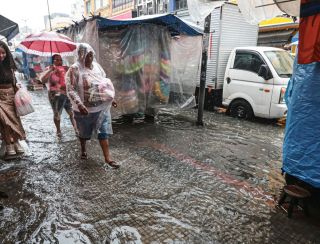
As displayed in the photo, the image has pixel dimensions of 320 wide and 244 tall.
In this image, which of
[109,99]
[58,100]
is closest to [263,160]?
[109,99]

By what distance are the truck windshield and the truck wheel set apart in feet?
3.95

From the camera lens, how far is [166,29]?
21.1ft

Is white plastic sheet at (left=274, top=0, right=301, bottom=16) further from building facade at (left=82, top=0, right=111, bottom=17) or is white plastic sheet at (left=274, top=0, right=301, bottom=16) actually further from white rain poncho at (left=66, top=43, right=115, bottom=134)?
building facade at (left=82, top=0, right=111, bottom=17)

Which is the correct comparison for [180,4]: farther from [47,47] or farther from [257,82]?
[47,47]

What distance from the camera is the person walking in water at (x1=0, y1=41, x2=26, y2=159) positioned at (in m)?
4.02

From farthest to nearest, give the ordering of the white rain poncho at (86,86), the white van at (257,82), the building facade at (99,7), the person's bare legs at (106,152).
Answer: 1. the building facade at (99,7)
2. the white van at (257,82)
3. the person's bare legs at (106,152)
4. the white rain poncho at (86,86)

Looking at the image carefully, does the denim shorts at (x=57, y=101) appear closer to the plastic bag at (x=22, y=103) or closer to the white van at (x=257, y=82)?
the plastic bag at (x=22, y=103)

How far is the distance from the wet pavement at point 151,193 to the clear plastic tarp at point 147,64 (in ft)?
3.78

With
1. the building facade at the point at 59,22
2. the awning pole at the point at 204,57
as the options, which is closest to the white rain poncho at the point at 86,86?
the awning pole at the point at 204,57

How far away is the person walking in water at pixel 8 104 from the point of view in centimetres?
402

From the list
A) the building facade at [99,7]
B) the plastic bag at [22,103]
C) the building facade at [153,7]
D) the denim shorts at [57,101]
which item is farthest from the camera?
the building facade at [99,7]

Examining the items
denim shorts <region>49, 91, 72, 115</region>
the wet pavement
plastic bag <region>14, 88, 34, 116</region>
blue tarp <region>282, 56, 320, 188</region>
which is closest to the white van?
the wet pavement

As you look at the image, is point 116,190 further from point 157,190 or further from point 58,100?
point 58,100

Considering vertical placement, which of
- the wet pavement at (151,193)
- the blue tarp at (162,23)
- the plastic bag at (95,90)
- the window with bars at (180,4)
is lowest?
the wet pavement at (151,193)
